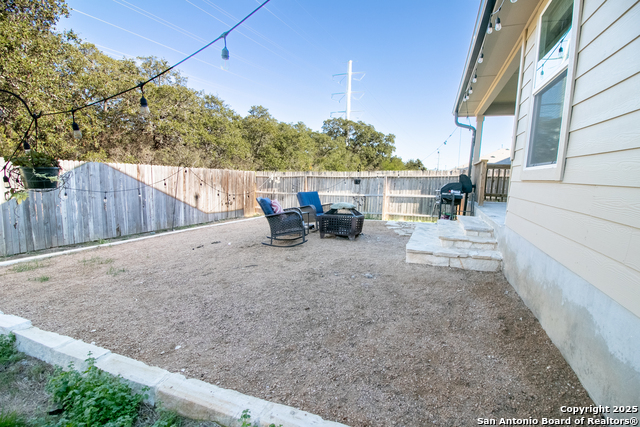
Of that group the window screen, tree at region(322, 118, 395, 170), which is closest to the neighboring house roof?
the window screen

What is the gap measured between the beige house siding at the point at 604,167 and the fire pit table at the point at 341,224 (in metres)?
3.07

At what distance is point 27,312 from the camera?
2.24 metres

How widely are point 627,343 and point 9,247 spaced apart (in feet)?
21.7

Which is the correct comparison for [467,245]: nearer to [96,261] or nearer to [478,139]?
[478,139]

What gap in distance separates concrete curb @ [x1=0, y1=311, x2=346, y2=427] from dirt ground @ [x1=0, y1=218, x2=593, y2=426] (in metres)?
0.11

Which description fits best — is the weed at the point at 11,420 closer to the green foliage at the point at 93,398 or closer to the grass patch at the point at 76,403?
the grass patch at the point at 76,403

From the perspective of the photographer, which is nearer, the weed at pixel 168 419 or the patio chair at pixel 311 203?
the weed at pixel 168 419

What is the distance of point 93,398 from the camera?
48.5 inches

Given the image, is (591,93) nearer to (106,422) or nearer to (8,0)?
(106,422)

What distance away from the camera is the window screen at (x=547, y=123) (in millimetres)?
2096

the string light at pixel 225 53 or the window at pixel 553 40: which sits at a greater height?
the string light at pixel 225 53

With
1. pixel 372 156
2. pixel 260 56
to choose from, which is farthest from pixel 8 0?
pixel 372 156

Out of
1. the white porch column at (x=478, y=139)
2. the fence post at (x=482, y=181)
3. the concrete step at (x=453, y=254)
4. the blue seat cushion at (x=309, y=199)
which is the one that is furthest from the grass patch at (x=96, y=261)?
the white porch column at (x=478, y=139)

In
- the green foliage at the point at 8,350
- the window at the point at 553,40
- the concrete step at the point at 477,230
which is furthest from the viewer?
the concrete step at the point at 477,230
